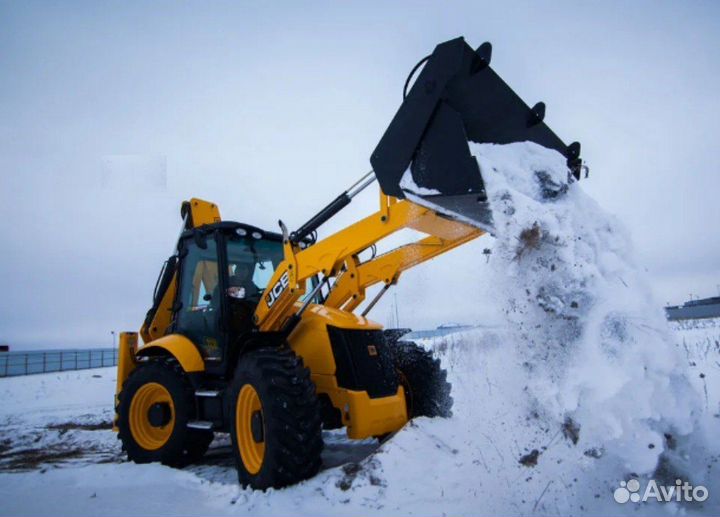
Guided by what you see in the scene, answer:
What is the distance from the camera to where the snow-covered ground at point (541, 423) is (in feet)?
9.56

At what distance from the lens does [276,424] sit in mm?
3863

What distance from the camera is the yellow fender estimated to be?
5.16 m

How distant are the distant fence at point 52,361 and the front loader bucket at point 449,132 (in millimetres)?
22314

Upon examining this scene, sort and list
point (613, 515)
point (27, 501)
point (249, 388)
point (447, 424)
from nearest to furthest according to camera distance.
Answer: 1. point (613, 515)
2. point (27, 501)
3. point (249, 388)
4. point (447, 424)

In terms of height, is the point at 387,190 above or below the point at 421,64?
below

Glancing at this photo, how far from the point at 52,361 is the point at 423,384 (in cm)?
2830

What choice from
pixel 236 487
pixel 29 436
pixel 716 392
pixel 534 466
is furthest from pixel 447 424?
pixel 29 436

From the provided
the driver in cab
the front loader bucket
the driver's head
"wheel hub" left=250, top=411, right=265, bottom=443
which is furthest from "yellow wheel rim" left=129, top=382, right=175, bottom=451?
the front loader bucket

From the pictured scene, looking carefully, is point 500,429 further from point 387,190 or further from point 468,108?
point 468,108

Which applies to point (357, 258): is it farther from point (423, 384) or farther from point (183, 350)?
point (183, 350)

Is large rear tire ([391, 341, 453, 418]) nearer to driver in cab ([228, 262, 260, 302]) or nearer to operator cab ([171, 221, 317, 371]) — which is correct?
operator cab ([171, 221, 317, 371])

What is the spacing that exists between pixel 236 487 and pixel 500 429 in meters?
2.35

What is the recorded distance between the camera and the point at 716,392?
536 centimetres

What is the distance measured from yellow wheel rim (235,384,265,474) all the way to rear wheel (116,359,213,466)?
99cm
